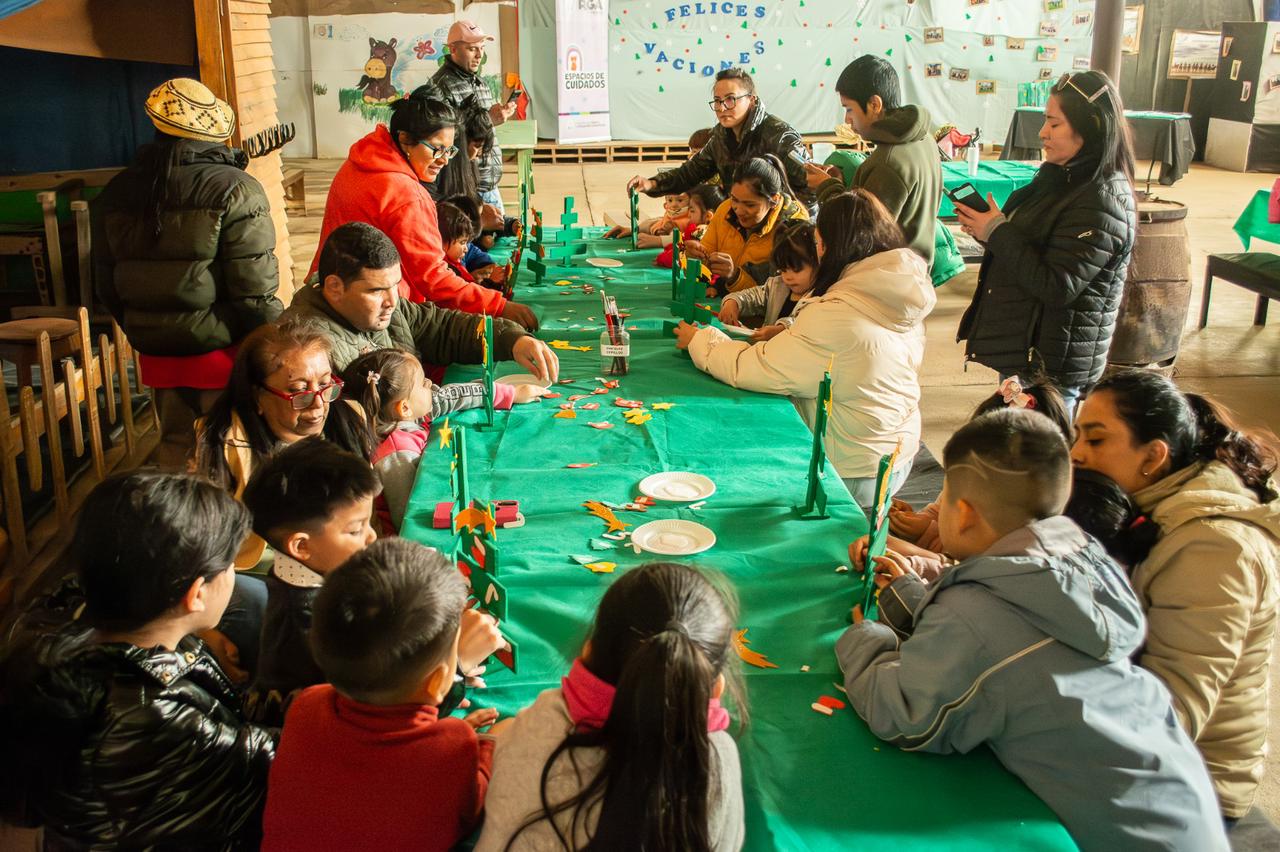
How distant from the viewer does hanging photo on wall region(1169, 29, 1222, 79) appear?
14305mm

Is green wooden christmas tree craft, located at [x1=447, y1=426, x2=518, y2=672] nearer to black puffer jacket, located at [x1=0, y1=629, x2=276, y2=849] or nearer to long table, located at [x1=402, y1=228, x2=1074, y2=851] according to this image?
long table, located at [x1=402, y1=228, x2=1074, y2=851]

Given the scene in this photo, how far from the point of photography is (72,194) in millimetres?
6059

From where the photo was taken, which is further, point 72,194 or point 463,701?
point 72,194

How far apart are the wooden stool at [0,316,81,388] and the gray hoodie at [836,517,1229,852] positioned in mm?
3962

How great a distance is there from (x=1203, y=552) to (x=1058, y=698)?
59 cm

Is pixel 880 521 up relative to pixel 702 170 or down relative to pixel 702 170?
down

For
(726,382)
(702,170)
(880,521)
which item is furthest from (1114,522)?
(702,170)

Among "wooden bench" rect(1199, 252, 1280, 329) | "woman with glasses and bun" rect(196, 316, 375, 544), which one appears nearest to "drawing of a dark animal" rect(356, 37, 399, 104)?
"wooden bench" rect(1199, 252, 1280, 329)

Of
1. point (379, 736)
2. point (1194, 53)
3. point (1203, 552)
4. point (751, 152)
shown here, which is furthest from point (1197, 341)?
point (1194, 53)

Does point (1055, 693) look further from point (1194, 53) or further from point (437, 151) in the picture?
point (1194, 53)

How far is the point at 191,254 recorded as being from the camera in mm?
3498

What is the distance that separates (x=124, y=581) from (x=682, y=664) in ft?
2.88

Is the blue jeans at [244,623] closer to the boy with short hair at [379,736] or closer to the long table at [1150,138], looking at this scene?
the boy with short hair at [379,736]

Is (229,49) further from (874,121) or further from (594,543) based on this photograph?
(594,543)
